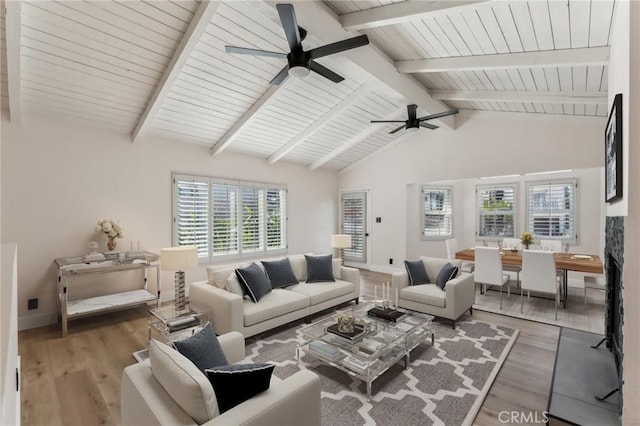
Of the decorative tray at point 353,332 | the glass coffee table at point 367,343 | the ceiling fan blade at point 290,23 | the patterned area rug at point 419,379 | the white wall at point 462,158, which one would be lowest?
the patterned area rug at point 419,379

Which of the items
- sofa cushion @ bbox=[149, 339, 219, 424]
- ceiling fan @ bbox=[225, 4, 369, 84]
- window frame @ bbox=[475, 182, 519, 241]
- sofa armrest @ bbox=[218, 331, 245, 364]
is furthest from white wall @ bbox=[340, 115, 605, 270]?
sofa cushion @ bbox=[149, 339, 219, 424]

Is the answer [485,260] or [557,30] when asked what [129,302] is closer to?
[485,260]

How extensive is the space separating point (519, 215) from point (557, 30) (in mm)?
4784

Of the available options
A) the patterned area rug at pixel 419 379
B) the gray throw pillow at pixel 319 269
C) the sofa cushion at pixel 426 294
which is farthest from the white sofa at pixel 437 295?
the gray throw pillow at pixel 319 269

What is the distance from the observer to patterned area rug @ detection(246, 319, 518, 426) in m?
2.24

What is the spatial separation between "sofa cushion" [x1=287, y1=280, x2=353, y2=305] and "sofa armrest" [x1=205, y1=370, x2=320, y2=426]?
2.28 m

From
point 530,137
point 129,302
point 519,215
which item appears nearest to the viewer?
point 129,302

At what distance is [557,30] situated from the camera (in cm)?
271

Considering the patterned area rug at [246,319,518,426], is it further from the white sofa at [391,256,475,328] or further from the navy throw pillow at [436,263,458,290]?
the navy throw pillow at [436,263,458,290]

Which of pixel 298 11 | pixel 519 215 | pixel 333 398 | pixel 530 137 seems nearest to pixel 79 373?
pixel 333 398

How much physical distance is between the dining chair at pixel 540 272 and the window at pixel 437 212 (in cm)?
294

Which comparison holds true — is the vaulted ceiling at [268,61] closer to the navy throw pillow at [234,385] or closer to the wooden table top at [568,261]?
the wooden table top at [568,261]

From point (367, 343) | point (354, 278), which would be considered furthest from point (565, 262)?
point (367, 343)

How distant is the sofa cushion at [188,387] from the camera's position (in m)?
1.33
